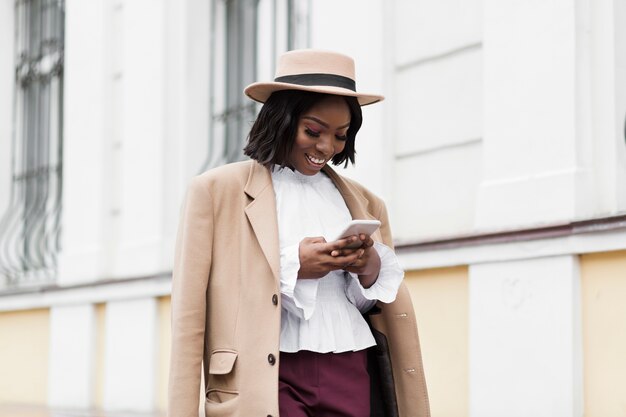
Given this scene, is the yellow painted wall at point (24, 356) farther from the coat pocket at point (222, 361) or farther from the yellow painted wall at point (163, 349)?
the coat pocket at point (222, 361)

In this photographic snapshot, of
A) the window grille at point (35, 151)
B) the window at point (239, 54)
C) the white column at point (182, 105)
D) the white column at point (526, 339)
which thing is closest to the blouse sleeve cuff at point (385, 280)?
the white column at point (526, 339)

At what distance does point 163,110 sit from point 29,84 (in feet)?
10.3

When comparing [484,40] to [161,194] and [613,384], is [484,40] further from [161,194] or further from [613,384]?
[161,194]

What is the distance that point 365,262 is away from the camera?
295cm

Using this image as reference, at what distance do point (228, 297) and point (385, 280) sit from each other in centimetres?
44

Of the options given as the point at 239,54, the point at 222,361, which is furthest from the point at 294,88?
the point at 239,54

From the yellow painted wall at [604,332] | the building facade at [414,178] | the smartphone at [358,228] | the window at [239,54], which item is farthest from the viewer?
the window at [239,54]

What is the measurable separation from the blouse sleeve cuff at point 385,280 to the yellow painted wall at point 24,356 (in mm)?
7151

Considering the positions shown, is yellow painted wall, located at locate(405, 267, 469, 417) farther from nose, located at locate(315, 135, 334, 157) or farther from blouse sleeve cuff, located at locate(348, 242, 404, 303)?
nose, located at locate(315, 135, 334, 157)

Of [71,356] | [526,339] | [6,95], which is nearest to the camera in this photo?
[526,339]

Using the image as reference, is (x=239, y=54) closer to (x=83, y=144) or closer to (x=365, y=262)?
(x=83, y=144)

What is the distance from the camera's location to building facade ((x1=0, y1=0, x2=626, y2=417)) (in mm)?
5297

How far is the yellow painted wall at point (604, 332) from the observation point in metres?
5.02

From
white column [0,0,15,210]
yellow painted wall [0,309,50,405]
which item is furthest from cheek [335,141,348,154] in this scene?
white column [0,0,15,210]
